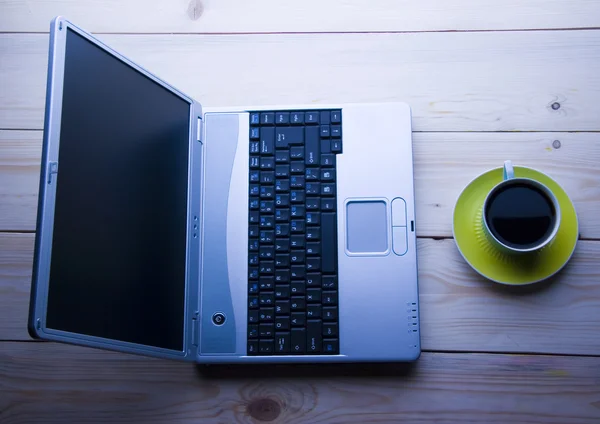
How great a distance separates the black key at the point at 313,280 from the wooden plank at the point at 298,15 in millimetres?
387

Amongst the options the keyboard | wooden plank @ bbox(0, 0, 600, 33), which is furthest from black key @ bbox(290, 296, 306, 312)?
wooden plank @ bbox(0, 0, 600, 33)

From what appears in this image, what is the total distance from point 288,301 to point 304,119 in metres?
0.25

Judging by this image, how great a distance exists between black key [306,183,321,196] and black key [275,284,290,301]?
0.13m

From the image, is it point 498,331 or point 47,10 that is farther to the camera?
point 47,10

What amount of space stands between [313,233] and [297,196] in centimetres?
6

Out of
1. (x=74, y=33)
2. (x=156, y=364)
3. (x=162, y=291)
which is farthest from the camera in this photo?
(x=156, y=364)

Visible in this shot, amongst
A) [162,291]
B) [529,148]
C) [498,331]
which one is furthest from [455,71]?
[162,291]

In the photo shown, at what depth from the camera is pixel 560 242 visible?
0.72 m

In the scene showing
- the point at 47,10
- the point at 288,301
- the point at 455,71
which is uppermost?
the point at 47,10

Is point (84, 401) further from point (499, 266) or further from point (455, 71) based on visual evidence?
point (455, 71)

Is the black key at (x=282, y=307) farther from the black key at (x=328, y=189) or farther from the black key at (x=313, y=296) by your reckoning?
the black key at (x=328, y=189)

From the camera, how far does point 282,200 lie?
727mm

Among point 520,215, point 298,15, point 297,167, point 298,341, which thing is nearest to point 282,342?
Answer: point 298,341

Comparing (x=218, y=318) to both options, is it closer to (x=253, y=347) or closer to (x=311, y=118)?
(x=253, y=347)
